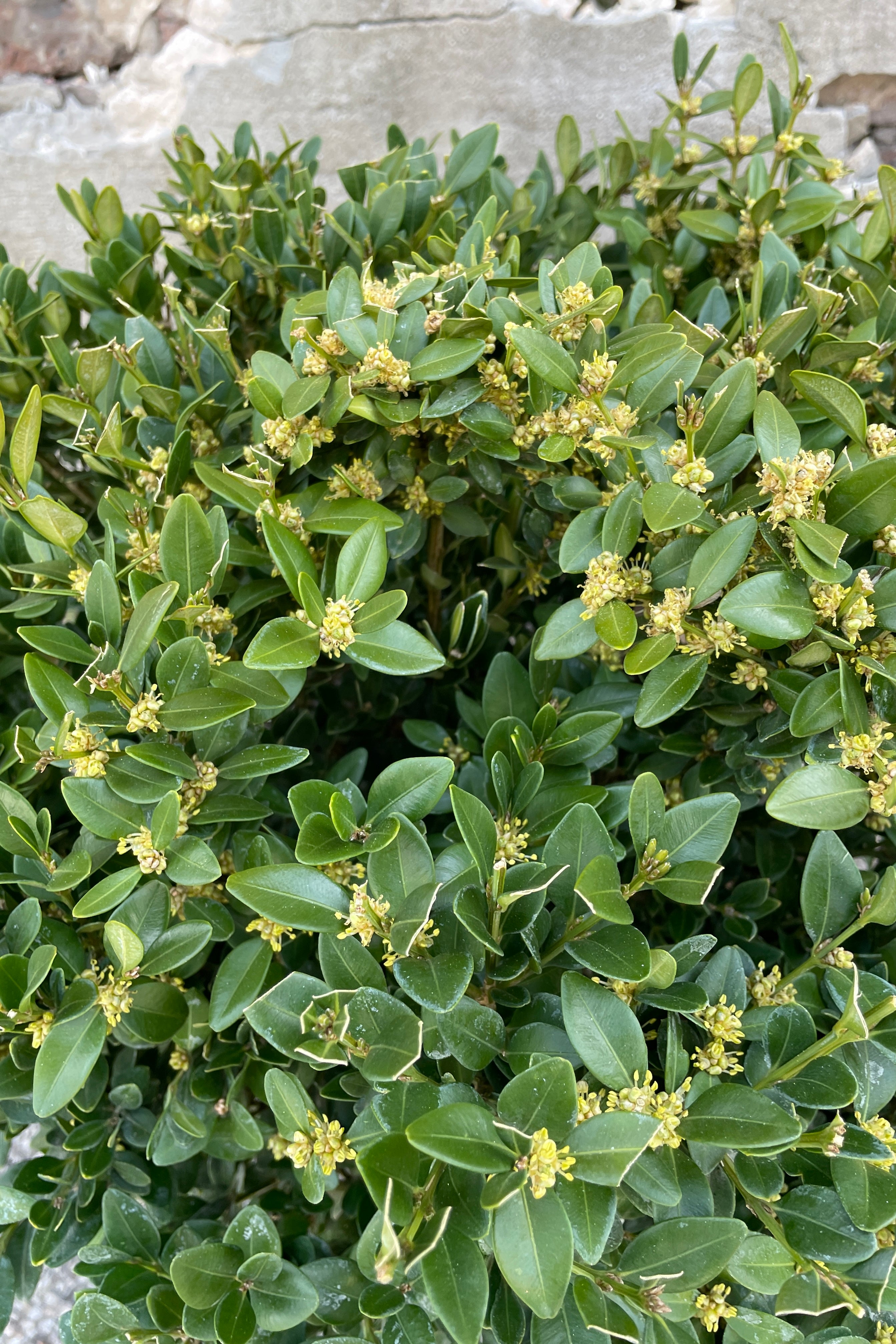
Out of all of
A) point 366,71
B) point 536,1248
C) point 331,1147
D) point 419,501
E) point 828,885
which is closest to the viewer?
point 536,1248

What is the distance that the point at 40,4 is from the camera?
1872 millimetres

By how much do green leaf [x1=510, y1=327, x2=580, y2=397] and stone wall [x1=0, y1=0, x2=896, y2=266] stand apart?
1.39 m

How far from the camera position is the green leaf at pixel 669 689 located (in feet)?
2.22

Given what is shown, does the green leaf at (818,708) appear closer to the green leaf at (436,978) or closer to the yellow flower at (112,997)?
the green leaf at (436,978)

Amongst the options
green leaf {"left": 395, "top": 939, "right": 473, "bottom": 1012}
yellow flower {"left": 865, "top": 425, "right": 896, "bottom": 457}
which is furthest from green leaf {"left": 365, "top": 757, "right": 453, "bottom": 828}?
yellow flower {"left": 865, "top": 425, "right": 896, "bottom": 457}

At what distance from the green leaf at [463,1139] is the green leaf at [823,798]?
275 mm

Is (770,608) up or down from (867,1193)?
up

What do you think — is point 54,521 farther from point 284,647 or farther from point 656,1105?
point 656,1105

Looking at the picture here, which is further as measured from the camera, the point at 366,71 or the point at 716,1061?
the point at 366,71

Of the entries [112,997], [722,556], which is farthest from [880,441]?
[112,997]

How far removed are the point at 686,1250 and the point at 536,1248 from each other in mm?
139

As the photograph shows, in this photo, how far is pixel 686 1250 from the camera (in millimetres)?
594

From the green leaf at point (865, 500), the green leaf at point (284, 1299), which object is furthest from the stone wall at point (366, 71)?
the green leaf at point (284, 1299)

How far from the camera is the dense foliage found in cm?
61
